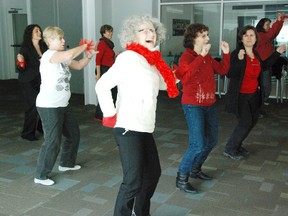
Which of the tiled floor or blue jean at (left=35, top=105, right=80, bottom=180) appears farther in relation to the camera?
blue jean at (left=35, top=105, right=80, bottom=180)

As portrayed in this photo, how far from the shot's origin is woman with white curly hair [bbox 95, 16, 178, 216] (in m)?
2.35

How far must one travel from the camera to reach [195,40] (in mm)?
3309

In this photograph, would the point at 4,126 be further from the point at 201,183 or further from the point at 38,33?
the point at 201,183

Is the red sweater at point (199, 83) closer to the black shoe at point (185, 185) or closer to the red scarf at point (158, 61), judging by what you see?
the red scarf at point (158, 61)

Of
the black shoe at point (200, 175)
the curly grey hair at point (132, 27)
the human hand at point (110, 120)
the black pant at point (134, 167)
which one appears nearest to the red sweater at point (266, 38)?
the black shoe at point (200, 175)

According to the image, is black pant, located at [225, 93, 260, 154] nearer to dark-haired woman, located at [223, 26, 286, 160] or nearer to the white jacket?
dark-haired woman, located at [223, 26, 286, 160]

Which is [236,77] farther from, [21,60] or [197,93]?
[21,60]

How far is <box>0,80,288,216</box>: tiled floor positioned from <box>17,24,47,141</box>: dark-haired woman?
0.27 metres

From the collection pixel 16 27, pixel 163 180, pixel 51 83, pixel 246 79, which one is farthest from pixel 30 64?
pixel 16 27

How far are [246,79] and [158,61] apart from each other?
2022mm

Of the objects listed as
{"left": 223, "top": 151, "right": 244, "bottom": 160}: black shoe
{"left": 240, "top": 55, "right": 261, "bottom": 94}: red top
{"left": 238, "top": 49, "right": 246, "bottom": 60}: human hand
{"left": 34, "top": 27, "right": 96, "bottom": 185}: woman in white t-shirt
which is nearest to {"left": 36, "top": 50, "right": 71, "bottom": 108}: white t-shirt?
{"left": 34, "top": 27, "right": 96, "bottom": 185}: woman in white t-shirt

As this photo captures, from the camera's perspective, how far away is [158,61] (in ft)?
8.23

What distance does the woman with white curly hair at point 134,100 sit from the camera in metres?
2.35

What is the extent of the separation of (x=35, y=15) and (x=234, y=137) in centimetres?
713
